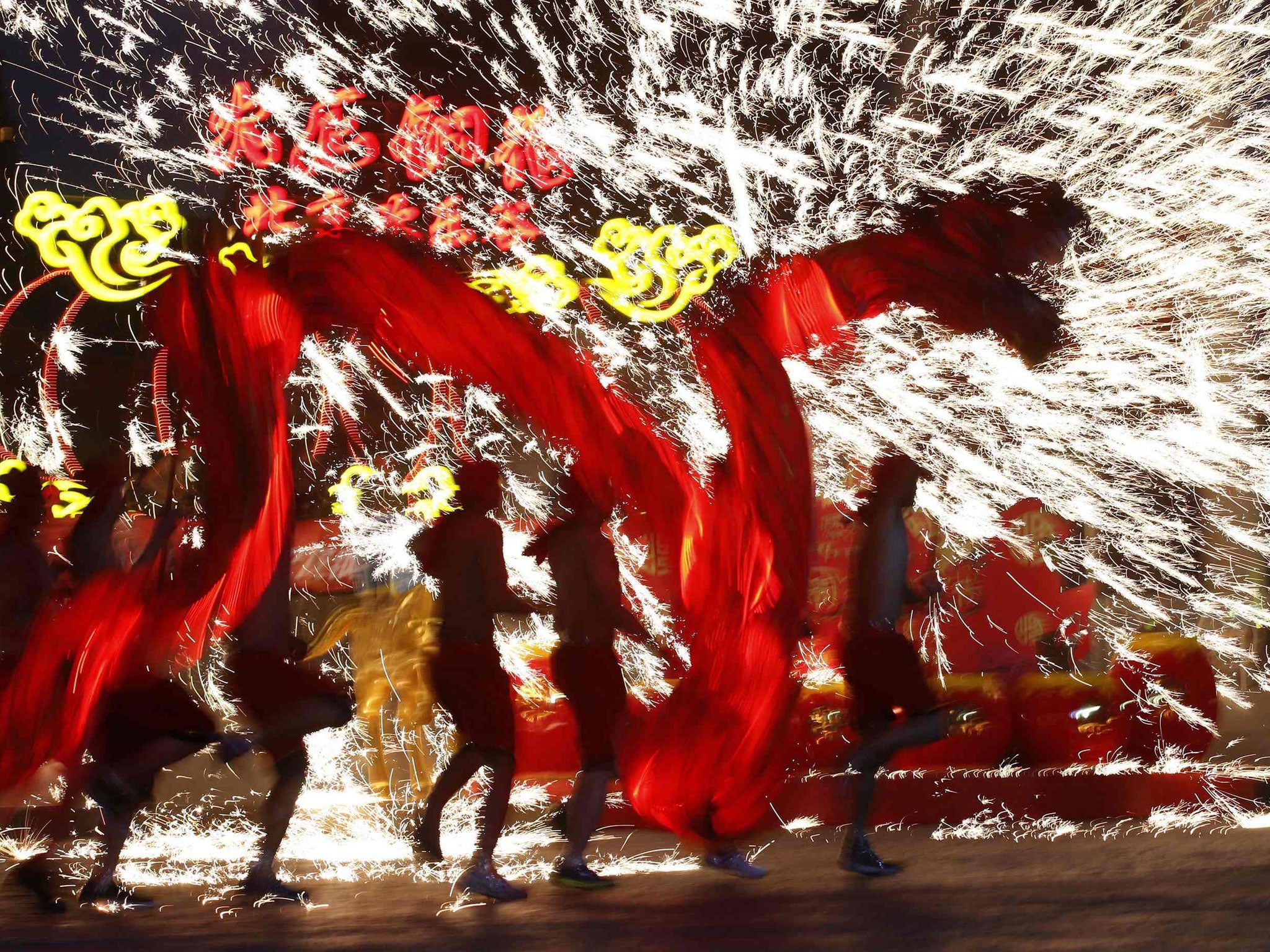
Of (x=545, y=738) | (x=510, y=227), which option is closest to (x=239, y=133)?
(x=510, y=227)

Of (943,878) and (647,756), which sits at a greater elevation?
(647,756)

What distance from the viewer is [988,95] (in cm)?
1012

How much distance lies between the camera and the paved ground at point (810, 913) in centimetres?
398

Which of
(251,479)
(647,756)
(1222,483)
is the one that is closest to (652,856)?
(647,756)

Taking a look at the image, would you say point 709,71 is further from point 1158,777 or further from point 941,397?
point 1158,777

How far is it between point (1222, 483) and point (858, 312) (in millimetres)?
8502

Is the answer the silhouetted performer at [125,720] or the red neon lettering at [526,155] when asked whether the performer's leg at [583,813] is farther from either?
the red neon lettering at [526,155]

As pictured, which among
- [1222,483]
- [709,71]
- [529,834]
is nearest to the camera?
[529,834]

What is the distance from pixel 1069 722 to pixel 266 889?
437 centimetres

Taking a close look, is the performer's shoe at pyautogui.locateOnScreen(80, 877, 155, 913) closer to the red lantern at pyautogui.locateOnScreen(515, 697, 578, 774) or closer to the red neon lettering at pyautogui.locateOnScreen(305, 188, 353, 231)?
the red lantern at pyautogui.locateOnScreen(515, 697, 578, 774)

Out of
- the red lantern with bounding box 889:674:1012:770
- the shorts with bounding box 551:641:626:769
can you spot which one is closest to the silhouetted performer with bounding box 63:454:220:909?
the shorts with bounding box 551:641:626:769

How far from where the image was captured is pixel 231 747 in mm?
5066

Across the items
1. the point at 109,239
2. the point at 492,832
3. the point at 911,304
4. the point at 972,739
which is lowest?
the point at 492,832

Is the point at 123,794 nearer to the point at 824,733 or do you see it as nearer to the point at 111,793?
the point at 111,793
